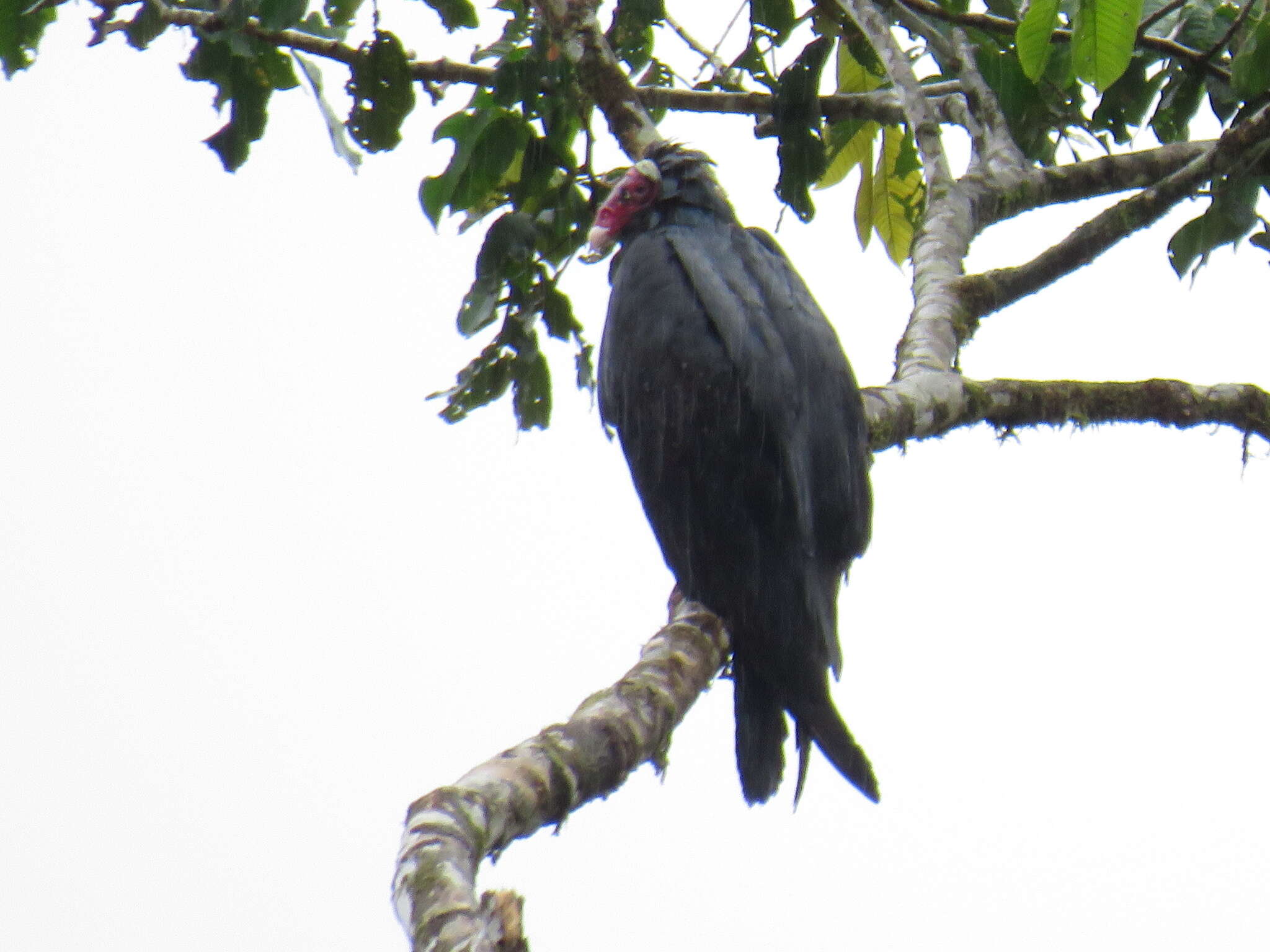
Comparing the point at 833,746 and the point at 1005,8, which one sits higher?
the point at 1005,8

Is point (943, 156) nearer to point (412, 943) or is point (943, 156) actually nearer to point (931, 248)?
point (931, 248)

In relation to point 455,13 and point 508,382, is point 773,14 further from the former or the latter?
point 508,382

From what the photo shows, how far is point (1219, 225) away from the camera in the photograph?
10.1ft

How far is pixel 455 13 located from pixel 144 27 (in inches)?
27.6

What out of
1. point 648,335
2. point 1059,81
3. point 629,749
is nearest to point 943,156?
point 1059,81

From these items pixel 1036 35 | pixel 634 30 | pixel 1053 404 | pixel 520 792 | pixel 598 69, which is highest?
pixel 634 30

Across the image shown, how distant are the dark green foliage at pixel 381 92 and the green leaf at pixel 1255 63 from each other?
1841 mm

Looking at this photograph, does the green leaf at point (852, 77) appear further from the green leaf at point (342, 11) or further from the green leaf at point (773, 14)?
the green leaf at point (342, 11)

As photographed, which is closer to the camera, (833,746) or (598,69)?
(833,746)

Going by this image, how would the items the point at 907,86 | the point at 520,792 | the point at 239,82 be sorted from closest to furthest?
the point at 520,792, the point at 239,82, the point at 907,86

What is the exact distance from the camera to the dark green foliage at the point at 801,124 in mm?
3176

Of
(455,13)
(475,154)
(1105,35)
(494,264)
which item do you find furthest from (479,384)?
(1105,35)

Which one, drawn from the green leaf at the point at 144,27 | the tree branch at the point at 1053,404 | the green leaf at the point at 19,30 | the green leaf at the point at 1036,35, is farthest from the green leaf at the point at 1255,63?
the green leaf at the point at 19,30

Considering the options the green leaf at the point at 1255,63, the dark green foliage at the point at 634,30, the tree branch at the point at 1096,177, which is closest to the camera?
the green leaf at the point at 1255,63
